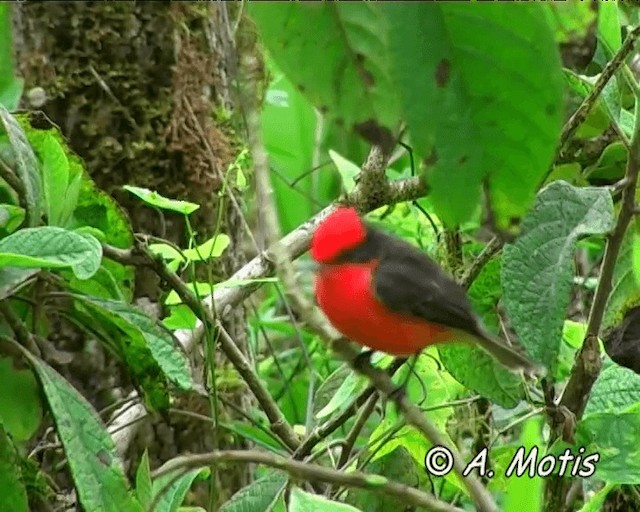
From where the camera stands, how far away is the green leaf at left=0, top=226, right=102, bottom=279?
2.34 feet

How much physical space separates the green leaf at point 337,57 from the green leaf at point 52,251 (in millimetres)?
487

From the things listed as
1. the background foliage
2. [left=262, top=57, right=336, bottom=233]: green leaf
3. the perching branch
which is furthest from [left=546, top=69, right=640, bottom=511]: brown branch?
[left=262, top=57, right=336, bottom=233]: green leaf

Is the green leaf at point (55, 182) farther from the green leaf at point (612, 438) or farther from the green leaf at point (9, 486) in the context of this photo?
the green leaf at point (612, 438)

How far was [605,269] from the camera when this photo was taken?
660mm

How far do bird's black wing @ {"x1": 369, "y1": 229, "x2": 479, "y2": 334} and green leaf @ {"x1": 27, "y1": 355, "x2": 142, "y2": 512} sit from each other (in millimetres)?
239

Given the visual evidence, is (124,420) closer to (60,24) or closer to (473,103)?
(60,24)

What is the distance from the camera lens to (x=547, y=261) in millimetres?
702

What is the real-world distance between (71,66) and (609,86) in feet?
3.02

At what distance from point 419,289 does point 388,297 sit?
0.11ft

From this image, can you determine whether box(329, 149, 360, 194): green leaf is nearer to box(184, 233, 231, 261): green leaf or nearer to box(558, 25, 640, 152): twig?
box(184, 233, 231, 261): green leaf

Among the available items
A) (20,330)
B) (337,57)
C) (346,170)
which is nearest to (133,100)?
(346,170)

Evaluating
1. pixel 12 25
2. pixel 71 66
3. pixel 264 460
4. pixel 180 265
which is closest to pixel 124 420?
pixel 180 265

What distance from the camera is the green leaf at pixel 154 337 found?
80cm

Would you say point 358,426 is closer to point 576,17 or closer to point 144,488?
point 144,488
